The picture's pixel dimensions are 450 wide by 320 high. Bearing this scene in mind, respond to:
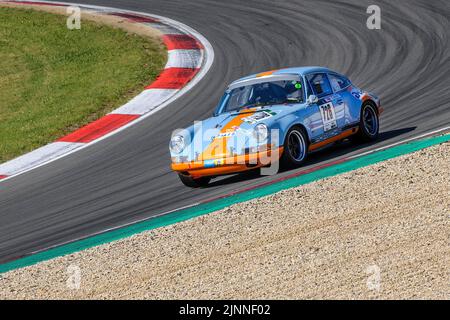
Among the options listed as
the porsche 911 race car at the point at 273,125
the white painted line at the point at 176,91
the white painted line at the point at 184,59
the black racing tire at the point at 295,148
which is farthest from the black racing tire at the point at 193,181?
the white painted line at the point at 184,59

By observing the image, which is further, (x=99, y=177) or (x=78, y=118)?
(x=78, y=118)

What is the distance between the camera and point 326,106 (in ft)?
42.7

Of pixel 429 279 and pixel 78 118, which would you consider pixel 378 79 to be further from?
pixel 429 279

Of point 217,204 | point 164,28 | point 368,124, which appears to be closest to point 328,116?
point 368,124

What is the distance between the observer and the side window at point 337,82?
13461 mm

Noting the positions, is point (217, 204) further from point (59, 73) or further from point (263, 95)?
point (59, 73)

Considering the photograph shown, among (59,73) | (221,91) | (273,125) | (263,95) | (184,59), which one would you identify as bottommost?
(59,73)

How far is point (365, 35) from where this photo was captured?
19656 millimetres

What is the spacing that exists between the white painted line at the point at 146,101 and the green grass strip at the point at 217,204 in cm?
575

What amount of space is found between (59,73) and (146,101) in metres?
2.99

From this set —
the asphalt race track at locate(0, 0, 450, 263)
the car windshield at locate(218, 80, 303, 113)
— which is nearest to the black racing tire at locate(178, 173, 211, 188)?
the asphalt race track at locate(0, 0, 450, 263)

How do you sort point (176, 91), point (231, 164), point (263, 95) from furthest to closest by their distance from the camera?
point (176, 91), point (263, 95), point (231, 164)
